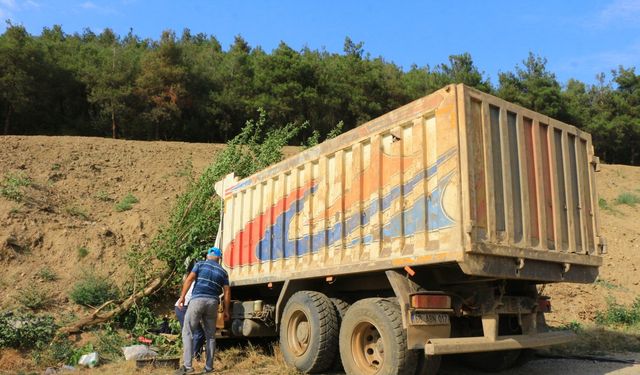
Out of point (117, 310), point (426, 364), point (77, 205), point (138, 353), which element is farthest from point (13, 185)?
point (426, 364)

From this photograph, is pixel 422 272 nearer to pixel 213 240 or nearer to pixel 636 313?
pixel 213 240

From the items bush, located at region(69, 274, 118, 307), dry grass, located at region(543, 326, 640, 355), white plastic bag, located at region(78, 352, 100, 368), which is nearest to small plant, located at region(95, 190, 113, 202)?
bush, located at region(69, 274, 118, 307)

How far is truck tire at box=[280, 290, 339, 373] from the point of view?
659 centimetres

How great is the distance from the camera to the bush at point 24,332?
884 cm

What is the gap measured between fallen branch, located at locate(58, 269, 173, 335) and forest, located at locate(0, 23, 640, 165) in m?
18.4

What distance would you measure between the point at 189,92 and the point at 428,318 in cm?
2707

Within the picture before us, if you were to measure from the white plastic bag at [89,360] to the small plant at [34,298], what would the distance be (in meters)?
3.10

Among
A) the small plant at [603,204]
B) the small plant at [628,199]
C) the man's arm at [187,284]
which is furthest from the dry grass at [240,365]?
the small plant at [628,199]

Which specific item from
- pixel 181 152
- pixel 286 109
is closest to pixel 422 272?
pixel 181 152

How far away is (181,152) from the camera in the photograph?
21.4 meters

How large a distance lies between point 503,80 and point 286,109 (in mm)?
18749

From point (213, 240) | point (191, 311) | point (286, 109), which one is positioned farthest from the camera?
point (286, 109)

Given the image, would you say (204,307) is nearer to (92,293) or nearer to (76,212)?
(92,293)

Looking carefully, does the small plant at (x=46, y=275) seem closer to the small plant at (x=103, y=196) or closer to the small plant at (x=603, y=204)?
the small plant at (x=103, y=196)
